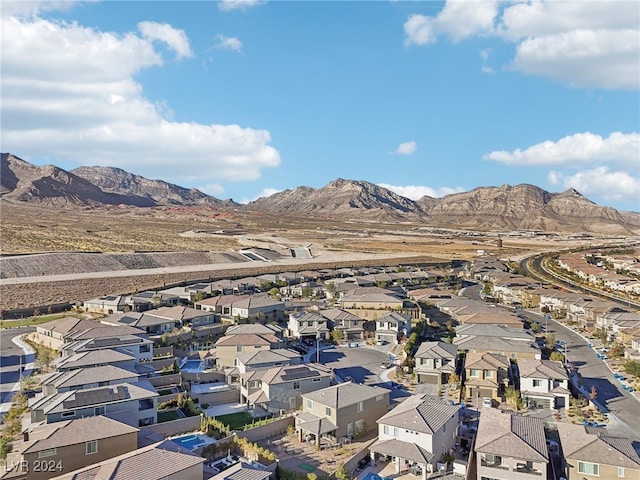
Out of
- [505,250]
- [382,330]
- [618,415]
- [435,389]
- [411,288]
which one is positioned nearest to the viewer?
[618,415]

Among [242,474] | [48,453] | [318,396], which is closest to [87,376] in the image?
[48,453]

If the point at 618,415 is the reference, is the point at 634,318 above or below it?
above

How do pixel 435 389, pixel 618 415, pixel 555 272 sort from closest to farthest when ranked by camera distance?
pixel 618 415 → pixel 435 389 → pixel 555 272

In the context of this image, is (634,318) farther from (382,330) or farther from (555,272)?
(555,272)

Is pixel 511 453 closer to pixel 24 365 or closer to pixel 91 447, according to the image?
pixel 91 447

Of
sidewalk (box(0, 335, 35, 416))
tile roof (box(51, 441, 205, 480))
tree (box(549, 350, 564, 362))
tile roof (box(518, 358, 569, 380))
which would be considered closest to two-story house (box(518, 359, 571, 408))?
tile roof (box(518, 358, 569, 380))

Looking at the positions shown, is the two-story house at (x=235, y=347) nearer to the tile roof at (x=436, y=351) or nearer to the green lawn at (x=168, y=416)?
the green lawn at (x=168, y=416)

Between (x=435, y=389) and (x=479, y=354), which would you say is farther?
(x=479, y=354)

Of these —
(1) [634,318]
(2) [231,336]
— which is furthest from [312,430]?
(1) [634,318]

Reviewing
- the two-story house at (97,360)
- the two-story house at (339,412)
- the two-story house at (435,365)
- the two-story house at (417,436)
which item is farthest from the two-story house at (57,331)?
the two-story house at (417,436)
